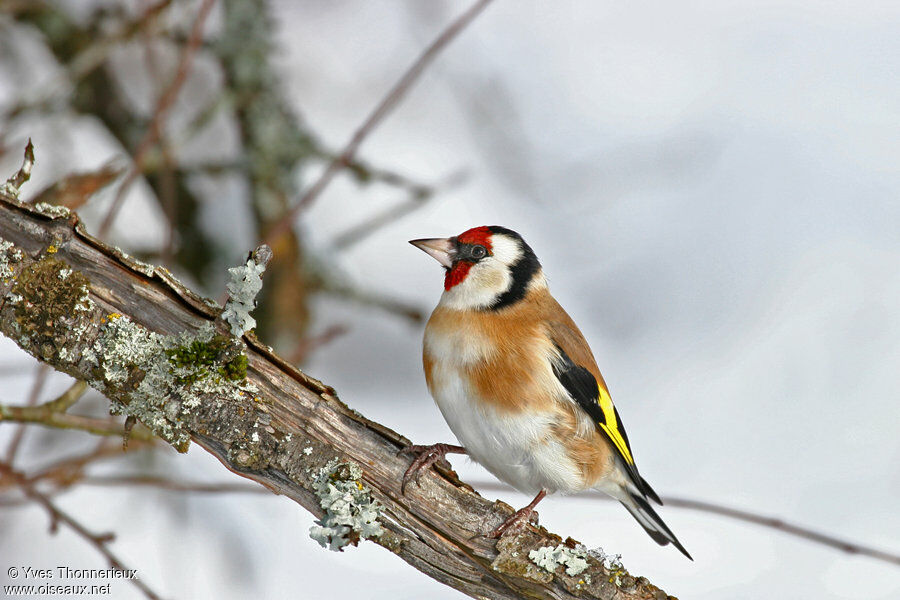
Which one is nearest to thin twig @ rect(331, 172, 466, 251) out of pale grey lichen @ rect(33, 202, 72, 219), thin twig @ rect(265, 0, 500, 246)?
thin twig @ rect(265, 0, 500, 246)

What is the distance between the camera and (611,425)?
2.46 meters

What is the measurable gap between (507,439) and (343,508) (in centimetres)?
60

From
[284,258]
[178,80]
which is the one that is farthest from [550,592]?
[284,258]

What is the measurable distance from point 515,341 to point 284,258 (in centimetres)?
205

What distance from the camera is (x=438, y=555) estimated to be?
192 cm

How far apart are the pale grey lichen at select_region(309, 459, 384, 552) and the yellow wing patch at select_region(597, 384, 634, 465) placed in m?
0.85

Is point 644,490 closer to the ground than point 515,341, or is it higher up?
closer to the ground

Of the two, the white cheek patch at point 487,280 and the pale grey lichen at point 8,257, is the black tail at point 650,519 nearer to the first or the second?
the white cheek patch at point 487,280

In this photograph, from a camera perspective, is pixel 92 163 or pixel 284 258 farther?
pixel 92 163

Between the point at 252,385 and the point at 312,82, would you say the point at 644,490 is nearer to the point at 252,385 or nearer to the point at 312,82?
the point at 252,385

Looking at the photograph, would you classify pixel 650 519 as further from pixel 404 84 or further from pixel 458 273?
pixel 404 84

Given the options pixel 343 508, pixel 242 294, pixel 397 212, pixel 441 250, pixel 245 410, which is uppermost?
pixel 397 212

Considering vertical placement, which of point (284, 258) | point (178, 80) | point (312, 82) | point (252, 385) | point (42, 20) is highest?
point (312, 82)

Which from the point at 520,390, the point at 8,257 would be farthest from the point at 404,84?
the point at 8,257
